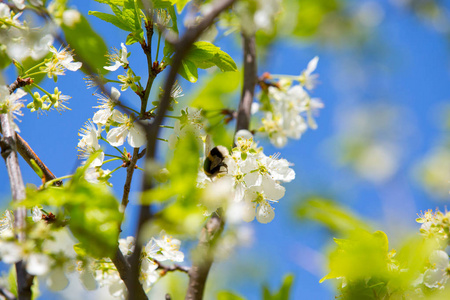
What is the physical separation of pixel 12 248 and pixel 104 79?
2.23ft

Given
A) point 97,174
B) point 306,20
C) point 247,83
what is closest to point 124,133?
point 97,174

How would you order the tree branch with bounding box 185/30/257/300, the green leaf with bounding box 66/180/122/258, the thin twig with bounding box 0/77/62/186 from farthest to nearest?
the thin twig with bounding box 0/77/62/186 < the tree branch with bounding box 185/30/257/300 < the green leaf with bounding box 66/180/122/258

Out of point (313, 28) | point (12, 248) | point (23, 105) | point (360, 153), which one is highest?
point (360, 153)

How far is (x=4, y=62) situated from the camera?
4.55ft

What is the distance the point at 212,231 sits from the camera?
1.59m

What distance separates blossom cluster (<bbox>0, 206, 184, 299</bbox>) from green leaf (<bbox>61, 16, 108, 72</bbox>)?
58 cm

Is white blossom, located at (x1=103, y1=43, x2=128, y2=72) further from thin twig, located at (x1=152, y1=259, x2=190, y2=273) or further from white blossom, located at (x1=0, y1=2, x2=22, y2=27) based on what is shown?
thin twig, located at (x1=152, y1=259, x2=190, y2=273)

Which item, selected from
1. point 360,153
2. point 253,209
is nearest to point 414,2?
point 360,153

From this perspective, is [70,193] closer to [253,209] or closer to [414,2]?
[253,209]

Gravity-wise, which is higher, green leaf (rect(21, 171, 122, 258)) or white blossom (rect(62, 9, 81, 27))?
white blossom (rect(62, 9, 81, 27))

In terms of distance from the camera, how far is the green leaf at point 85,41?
1514 millimetres

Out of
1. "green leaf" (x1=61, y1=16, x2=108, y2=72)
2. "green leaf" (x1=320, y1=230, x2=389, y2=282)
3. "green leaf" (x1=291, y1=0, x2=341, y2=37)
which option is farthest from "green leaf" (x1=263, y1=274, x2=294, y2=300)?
"green leaf" (x1=291, y1=0, x2=341, y2=37)

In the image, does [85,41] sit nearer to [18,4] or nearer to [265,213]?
[18,4]

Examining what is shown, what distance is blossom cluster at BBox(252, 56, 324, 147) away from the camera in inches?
90.1
